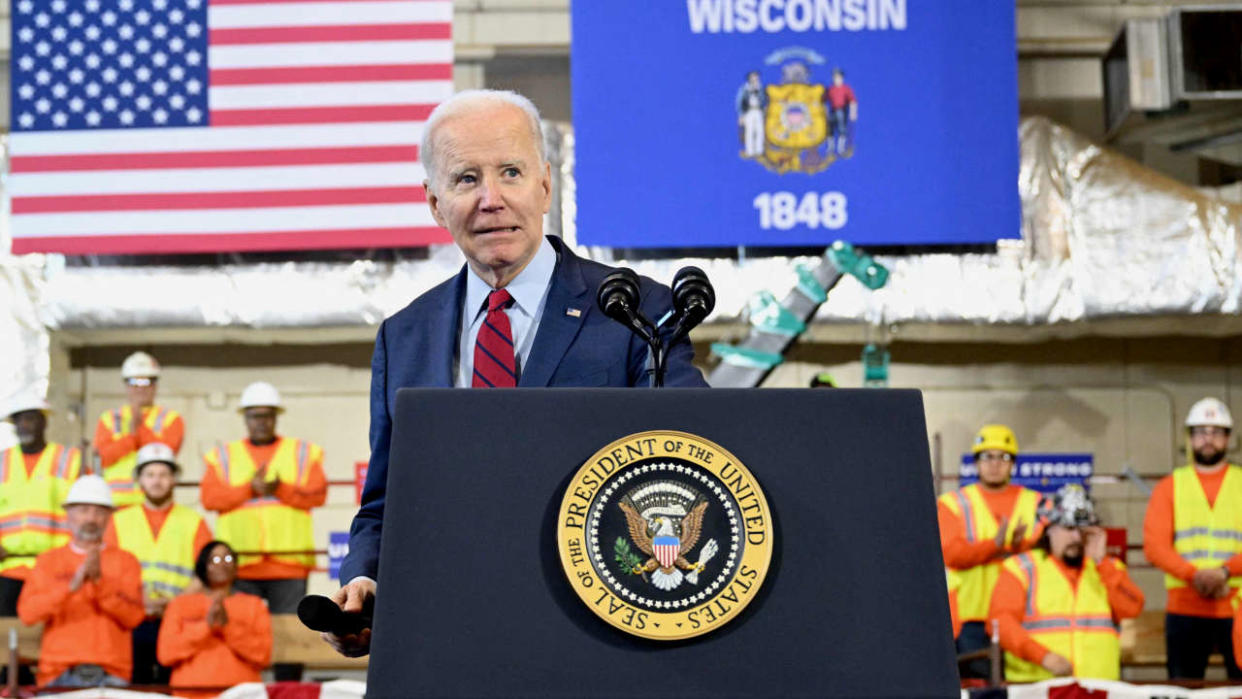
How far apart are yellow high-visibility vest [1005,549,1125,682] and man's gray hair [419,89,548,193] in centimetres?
565

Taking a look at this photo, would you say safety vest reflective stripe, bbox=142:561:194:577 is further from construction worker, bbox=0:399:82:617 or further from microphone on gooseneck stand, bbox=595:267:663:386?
microphone on gooseneck stand, bbox=595:267:663:386

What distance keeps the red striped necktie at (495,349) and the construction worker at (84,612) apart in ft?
18.3

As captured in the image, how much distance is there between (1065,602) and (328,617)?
6.18 metres

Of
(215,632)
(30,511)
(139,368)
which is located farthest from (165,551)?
(139,368)

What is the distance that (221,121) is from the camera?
31.2 ft

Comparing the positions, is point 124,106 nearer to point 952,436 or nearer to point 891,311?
point 891,311

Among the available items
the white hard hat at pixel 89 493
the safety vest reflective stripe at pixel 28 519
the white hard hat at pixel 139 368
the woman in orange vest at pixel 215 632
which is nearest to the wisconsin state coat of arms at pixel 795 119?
the white hard hat at pixel 139 368

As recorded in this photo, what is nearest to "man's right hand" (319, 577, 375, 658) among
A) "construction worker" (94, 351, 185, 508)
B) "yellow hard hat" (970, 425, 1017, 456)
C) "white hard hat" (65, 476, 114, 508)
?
"white hard hat" (65, 476, 114, 508)

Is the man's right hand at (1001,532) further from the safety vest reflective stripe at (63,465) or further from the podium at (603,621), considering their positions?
the podium at (603,621)

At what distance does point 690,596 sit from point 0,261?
9224 mm

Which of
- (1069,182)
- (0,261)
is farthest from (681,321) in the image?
(0,261)

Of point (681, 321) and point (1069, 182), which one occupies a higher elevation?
point (1069, 182)

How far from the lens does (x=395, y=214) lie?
936cm

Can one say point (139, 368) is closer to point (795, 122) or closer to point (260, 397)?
point (260, 397)
